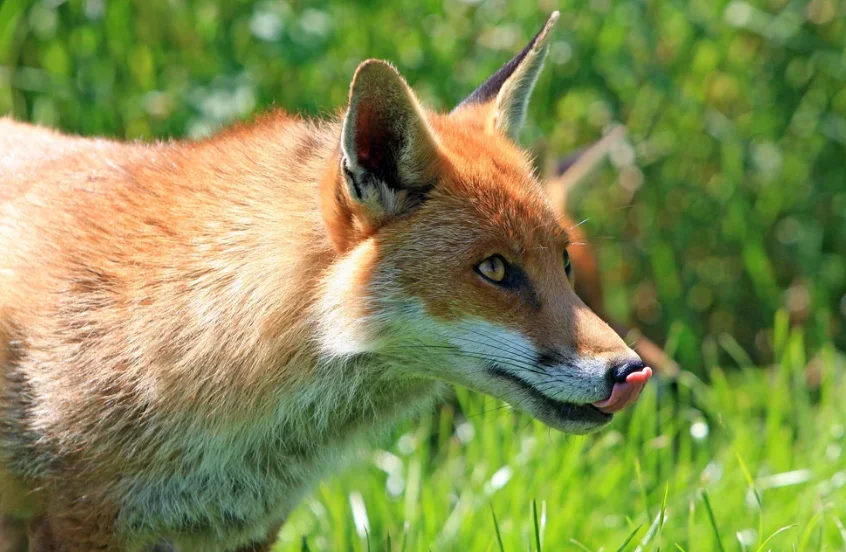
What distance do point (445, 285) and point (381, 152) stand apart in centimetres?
45

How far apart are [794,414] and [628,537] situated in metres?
2.85

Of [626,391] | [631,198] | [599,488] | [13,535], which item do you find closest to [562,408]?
[626,391]

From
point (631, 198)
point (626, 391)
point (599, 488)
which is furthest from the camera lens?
point (631, 198)

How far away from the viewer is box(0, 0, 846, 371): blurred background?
5.93 m

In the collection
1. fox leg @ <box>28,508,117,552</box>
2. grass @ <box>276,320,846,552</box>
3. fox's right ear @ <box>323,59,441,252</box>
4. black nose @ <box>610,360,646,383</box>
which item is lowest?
grass @ <box>276,320,846,552</box>

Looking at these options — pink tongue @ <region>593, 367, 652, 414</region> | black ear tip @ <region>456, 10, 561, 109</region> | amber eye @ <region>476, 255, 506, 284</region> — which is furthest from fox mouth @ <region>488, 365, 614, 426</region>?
black ear tip @ <region>456, 10, 561, 109</region>

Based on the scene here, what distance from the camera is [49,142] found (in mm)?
4066

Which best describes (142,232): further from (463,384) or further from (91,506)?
(463,384)

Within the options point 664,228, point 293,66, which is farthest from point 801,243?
point 293,66

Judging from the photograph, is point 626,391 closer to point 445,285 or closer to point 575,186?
point 445,285

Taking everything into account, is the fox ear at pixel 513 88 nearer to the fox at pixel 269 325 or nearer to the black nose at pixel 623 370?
the fox at pixel 269 325

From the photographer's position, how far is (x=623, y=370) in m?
3.01

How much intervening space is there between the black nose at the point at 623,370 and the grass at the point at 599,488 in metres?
0.74

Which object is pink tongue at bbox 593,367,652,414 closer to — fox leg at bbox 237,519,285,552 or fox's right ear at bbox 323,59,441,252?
fox's right ear at bbox 323,59,441,252
